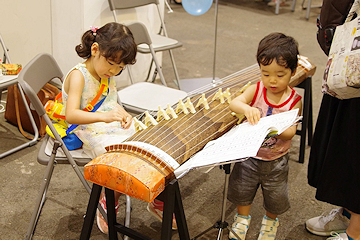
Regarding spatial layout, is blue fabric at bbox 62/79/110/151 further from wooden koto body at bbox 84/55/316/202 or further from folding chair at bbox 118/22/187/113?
folding chair at bbox 118/22/187/113

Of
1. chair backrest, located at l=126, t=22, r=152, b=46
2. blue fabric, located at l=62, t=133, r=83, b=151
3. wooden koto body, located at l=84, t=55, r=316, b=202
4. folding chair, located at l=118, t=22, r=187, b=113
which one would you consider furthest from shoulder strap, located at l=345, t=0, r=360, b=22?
chair backrest, located at l=126, t=22, r=152, b=46

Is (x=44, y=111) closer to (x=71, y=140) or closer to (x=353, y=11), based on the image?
(x=71, y=140)

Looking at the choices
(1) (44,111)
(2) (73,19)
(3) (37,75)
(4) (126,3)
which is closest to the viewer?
(1) (44,111)

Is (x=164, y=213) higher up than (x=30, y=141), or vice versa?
(x=164, y=213)

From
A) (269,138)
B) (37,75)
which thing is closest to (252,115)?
(269,138)

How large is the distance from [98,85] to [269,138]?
0.83 metres

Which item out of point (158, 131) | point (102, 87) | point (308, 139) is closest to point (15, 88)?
point (102, 87)

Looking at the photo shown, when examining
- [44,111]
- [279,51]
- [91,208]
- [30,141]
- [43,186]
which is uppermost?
[279,51]

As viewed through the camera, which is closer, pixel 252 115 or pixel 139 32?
pixel 252 115

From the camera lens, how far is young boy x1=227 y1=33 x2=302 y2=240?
199 centimetres

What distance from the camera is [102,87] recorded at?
2.26 m

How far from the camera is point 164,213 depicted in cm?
174

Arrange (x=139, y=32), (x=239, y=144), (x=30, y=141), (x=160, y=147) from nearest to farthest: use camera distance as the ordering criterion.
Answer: (x=239, y=144), (x=160, y=147), (x=139, y=32), (x=30, y=141)

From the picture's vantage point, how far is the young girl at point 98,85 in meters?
2.10
